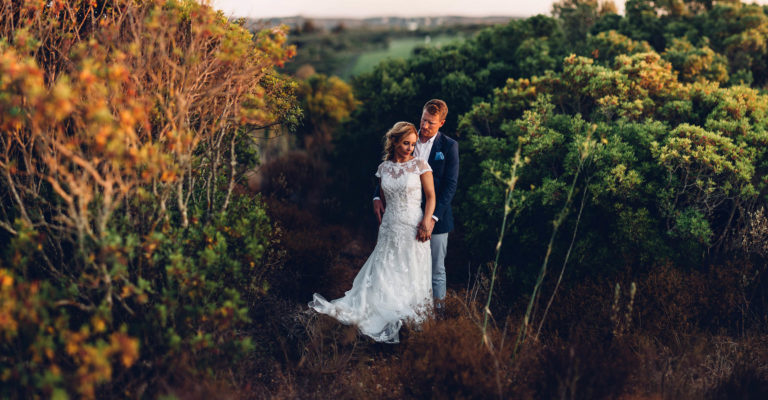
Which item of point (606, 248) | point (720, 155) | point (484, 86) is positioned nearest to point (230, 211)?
point (606, 248)

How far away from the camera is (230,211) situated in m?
4.51

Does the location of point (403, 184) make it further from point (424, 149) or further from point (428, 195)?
point (424, 149)

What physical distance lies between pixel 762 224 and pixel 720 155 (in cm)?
90

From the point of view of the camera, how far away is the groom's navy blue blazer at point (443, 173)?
4711mm

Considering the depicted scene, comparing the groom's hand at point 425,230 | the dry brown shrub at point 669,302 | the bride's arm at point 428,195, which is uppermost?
the bride's arm at point 428,195

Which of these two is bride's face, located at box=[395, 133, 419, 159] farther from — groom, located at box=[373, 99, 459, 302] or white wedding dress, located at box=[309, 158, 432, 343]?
groom, located at box=[373, 99, 459, 302]

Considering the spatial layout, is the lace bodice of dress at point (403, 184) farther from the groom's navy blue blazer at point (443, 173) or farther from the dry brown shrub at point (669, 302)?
the dry brown shrub at point (669, 302)

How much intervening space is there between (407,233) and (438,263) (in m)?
0.63

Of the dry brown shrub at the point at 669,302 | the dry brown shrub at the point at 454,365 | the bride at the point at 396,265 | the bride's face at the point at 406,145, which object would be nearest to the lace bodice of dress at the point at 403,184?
the bride at the point at 396,265

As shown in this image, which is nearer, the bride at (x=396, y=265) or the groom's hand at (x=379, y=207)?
the bride at (x=396, y=265)

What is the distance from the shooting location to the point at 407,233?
4660mm

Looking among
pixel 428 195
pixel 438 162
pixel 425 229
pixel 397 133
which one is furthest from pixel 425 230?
pixel 397 133

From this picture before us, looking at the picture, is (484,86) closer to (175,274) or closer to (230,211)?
(230,211)

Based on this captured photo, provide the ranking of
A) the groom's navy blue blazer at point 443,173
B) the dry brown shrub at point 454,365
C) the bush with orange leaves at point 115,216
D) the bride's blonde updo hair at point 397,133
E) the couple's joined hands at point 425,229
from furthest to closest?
the groom's navy blue blazer at point 443,173
the couple's joined hands at point 425,229
the bride's blonde updo hair at point 397,133
the dry brown shrub at point 454,365
the bush with orange leaves at point 115,216
